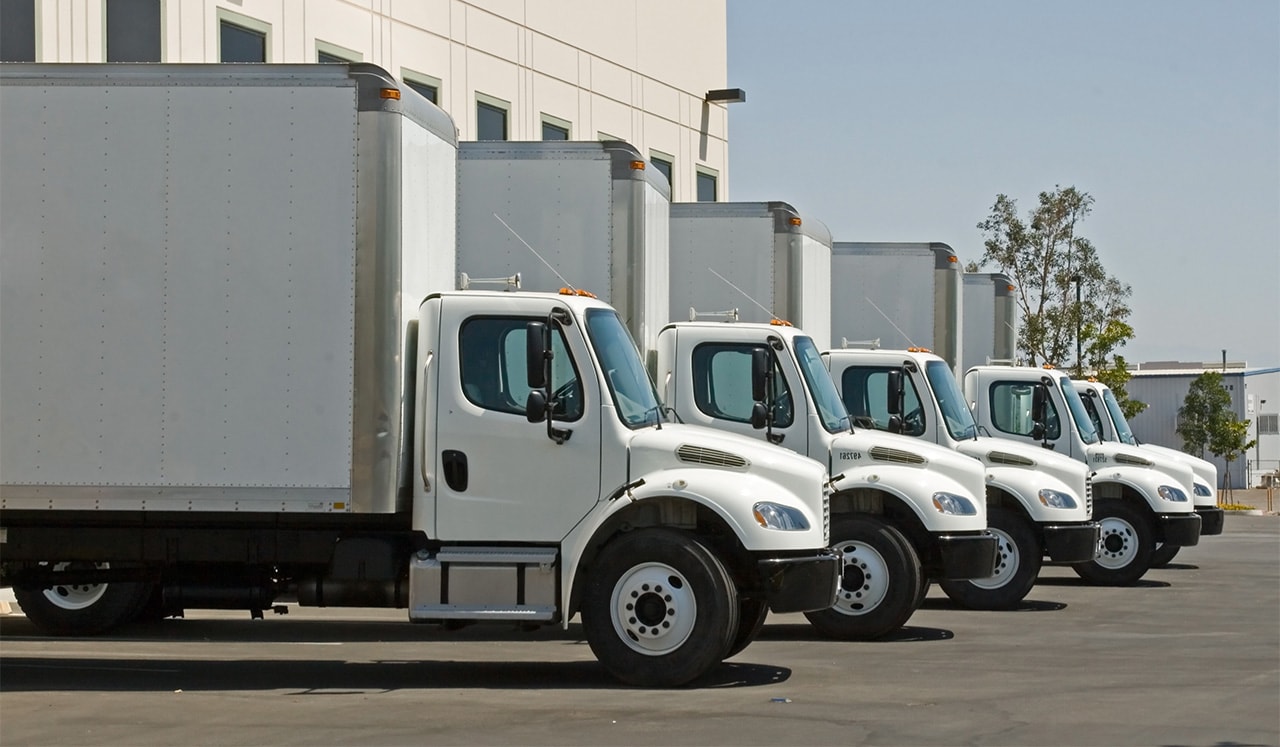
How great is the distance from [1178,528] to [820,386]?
7878 millimetres

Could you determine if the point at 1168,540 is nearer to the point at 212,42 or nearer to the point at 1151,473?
the point at 1151,473

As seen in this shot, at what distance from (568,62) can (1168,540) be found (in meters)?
14.7

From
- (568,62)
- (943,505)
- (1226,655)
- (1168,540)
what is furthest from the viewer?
(568,62)

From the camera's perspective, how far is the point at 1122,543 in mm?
21094

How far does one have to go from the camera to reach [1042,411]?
20297 millimetres

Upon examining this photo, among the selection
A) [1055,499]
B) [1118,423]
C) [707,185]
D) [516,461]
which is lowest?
[1055,499]

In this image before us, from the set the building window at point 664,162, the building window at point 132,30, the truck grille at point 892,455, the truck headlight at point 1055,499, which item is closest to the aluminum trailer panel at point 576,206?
the truck grille at point 892,455

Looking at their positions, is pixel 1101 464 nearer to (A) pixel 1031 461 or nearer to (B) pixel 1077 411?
(B) pixel 1077 411

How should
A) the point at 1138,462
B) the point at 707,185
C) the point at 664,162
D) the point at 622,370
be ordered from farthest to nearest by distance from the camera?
the point at 707,185 < the point at 664,162 < the point at 1138,462 < the point at 622,370

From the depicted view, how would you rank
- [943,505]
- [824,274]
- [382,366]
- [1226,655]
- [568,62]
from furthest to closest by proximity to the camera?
1. [568,62]
2. [824,274]
3. [943,505]
4. [1226,655]
5. [382,366]

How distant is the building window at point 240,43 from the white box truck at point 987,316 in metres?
10.2

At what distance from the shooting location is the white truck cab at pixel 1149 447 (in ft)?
74.5

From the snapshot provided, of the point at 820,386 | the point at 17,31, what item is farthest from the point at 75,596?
the point at 17,31

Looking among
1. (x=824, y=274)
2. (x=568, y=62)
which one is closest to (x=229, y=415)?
(x=824, y=274)
